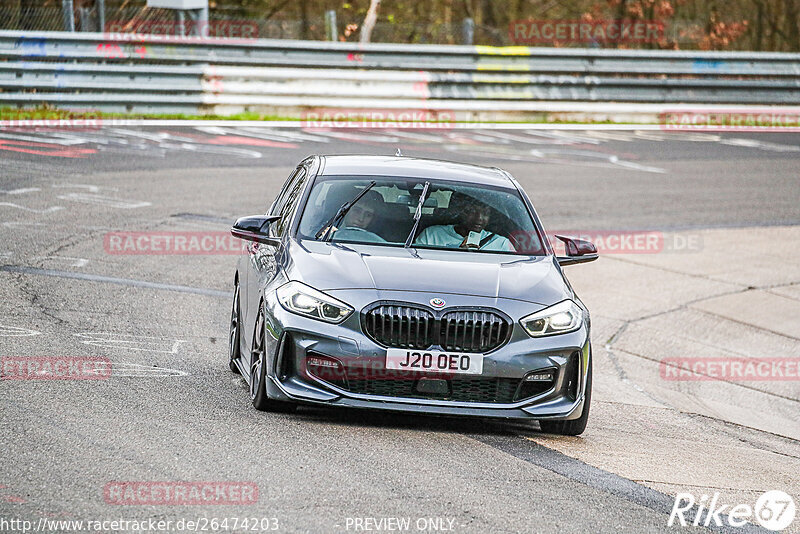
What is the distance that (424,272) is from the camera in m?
7.48

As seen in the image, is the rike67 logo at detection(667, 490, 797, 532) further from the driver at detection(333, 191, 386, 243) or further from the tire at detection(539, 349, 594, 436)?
the driver at detection(333, 191, 386, 243)

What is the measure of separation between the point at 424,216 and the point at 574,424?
5.61ft

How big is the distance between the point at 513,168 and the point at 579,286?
22.7 feet

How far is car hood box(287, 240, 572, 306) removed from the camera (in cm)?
730

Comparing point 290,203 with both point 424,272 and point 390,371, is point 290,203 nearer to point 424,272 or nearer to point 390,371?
point 424,272

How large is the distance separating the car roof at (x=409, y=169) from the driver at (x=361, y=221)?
0.94 feet

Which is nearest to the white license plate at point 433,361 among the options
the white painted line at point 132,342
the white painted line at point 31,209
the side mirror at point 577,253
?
the side mirror at point 577,253

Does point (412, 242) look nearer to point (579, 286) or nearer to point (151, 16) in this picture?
point (579, 286)

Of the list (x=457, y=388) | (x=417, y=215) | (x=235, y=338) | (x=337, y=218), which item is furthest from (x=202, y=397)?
(x=417, y=215)

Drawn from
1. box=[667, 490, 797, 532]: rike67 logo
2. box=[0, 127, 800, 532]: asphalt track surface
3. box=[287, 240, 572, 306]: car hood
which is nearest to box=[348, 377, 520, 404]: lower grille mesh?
box=[0, 127, 800, 532]: asphalt track surface

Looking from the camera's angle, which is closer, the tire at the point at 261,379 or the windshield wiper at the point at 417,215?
the tire at the point at 261,379

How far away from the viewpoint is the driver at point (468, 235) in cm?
823

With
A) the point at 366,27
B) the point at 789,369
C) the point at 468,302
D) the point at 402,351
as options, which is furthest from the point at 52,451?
the point at 366,27

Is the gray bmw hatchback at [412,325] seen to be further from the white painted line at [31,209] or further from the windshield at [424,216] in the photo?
the white painted line at [31,209]
